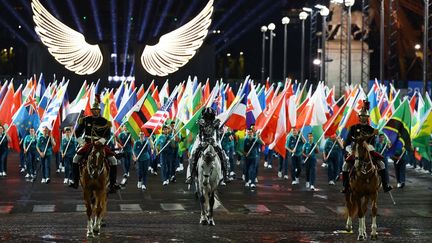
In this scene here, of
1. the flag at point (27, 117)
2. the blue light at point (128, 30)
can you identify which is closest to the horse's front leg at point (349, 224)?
the flag at point (27, 117)

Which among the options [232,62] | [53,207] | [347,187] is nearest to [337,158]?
[53,207]

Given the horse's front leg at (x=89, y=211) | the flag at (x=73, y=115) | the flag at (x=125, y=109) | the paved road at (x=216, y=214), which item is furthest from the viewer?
the flag at (x=125, y=109)

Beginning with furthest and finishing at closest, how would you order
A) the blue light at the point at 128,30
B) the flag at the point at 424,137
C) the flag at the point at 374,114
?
the blue light at the point at 128,30, the flag at the point at 424,137, the flag at the point at 374,114

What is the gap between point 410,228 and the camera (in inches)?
776

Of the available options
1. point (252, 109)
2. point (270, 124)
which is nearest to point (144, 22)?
point (252, 109)

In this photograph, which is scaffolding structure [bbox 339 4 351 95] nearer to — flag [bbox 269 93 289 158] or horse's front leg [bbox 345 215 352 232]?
flag [bbox 269 93 289 158]

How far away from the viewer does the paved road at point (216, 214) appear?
59.3ft

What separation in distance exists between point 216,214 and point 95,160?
451cm

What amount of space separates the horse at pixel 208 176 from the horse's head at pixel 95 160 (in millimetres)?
2526

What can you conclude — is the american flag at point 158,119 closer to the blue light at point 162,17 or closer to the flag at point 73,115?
the flag at point 73,115

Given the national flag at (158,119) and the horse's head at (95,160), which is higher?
the national flag at (158,119)

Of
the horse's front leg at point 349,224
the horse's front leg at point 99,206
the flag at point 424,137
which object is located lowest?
the horse's front leg at point 349,224

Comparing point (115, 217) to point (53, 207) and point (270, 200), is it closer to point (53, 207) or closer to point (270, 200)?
point (53, 207)

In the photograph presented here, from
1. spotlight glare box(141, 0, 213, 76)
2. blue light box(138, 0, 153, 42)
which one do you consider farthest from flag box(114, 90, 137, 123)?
blue light box(138, 0, 153, 42)
